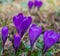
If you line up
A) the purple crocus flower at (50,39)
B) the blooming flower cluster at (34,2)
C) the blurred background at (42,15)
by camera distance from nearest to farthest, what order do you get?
the purple crocus flower at (50,39) < the blurred background at (42,15) < the blooming flower cluster at (34,2)

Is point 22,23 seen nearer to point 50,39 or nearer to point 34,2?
point 50,39

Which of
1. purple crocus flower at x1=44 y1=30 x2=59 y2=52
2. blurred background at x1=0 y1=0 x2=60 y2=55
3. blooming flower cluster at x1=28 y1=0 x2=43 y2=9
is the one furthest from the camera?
blooming flower cluster at x1=28 y1=0 x2=43 y2=9

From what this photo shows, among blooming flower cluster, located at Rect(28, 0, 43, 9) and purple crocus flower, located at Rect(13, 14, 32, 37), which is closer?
purple crocus flower, located at Rect(13, 14, 32, 37)

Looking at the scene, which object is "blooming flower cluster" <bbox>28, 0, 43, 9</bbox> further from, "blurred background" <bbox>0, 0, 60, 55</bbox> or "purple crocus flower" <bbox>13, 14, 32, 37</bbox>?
"purple crocus flower" <bbox>13, 14, 32, 37</bbox>

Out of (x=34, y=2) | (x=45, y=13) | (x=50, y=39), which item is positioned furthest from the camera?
(x=45, y=13)

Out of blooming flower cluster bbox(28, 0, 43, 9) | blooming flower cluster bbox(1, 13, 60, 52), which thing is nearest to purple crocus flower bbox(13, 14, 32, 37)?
blooming flower cluster bbox(1, 13, 60, 52)

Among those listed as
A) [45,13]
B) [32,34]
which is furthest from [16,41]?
[45,13]

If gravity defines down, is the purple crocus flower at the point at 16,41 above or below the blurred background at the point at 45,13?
above

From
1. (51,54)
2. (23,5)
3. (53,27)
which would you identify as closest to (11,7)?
(23,5)

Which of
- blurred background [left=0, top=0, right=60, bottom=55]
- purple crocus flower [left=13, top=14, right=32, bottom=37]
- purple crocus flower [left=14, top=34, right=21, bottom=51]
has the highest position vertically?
purple crocus flower [left=13, top=14, right=32, bottom=37]

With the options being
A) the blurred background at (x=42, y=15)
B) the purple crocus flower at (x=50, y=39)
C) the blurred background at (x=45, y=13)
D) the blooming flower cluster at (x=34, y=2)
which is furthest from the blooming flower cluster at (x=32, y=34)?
the blooming flower cluster at (x=34, y=2)

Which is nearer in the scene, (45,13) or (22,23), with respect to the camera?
(22,23)

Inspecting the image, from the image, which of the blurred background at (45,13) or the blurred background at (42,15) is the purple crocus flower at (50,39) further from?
the blurred background at (45,13)

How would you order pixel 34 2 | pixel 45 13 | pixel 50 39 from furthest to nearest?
pixel 45 13 → pixel 34 2 → pixel 50 39
